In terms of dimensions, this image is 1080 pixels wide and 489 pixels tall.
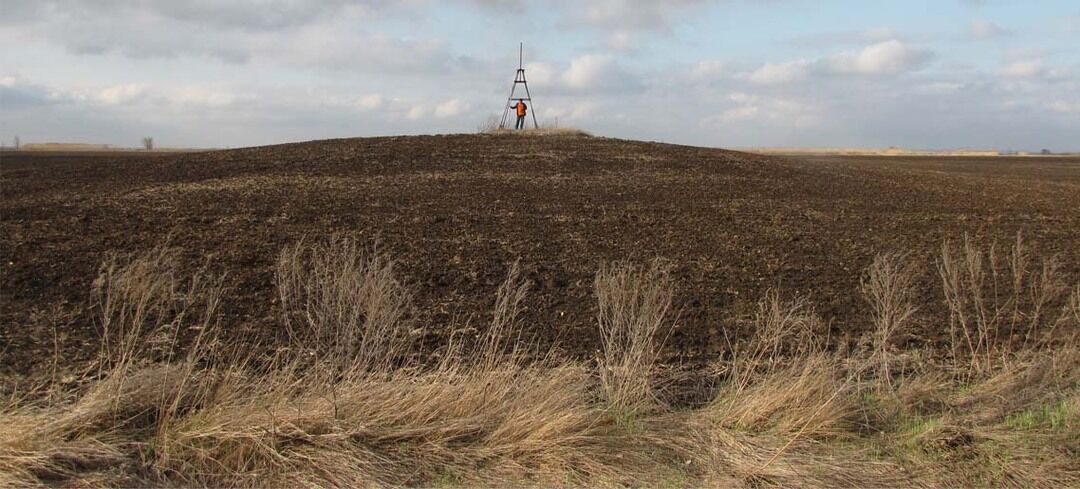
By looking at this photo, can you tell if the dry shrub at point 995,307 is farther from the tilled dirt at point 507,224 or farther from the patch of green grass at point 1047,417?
the patch of green grass at point 1047,417

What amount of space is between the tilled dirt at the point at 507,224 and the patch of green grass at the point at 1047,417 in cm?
215

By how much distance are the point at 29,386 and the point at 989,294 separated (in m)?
9.49

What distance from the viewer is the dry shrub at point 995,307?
6406 mm

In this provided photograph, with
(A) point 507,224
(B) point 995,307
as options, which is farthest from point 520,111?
Answer: (B) point 995,307

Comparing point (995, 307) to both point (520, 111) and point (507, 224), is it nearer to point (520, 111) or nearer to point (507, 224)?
point (507, 224)

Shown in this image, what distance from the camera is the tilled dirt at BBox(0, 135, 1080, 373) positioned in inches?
313

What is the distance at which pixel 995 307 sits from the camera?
8391 millimetres

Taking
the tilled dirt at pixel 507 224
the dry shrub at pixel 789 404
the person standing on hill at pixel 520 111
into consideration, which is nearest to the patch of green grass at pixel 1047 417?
the dry shrub at pixel 789 404

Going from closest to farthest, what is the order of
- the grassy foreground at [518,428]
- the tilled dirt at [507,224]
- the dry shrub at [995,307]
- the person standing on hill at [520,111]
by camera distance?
the grassy foreground at [518,428] → the dry shrub at [995,307] → the tilled dirt at [507,224] → the person standing on hill at [520,111]

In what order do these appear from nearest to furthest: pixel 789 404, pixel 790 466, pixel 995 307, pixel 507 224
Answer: pixel 790 466, pixel 789 404, pixel 995 307, pixel 507 224

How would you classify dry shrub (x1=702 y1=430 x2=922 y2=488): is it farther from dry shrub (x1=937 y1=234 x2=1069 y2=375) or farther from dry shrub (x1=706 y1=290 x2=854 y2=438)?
dry shrub (x1=937 y1=234 x2=1069 y2=375)

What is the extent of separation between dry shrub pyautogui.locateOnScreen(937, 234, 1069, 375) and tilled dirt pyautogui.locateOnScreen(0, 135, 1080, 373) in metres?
0.41

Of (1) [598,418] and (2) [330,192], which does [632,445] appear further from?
(2) [330,192]

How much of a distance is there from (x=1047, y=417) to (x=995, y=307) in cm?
359
